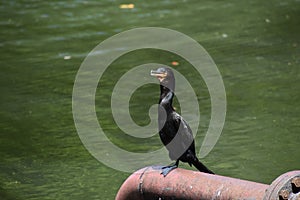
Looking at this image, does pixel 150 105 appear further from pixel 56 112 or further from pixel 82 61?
pixel 82 61

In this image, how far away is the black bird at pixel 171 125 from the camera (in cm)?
411

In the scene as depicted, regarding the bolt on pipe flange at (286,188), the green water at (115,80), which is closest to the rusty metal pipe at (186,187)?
the bolt on pipe flange at (286,188)

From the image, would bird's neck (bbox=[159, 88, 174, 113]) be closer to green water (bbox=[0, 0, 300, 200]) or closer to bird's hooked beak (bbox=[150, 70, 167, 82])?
bird's hooked beak (bbox=[150, 70, 167, 82])

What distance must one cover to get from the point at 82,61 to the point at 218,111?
2.05 meters

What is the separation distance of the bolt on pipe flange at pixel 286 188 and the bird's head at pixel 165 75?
4.77ft

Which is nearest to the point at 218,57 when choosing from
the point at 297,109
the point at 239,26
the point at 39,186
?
the point at 239,26

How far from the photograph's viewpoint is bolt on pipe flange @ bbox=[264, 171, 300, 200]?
2.74 m

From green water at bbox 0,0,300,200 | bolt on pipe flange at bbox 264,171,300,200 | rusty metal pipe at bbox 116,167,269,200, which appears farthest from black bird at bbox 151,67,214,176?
bolt on pipe flange at bbox 264,171,300,200

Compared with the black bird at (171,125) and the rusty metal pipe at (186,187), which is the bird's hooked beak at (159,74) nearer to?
the black bird at (171,125)

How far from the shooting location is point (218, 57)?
7906 mm

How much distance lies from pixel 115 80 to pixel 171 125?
342 cm

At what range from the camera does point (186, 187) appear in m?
3.09

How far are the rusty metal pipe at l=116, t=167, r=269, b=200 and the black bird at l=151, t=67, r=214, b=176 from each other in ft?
2.56

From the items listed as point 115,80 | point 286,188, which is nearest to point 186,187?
point 286,188
